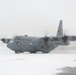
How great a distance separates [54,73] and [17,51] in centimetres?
2498

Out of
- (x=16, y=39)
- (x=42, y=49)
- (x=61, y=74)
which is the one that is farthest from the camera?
(x=42, y=49)

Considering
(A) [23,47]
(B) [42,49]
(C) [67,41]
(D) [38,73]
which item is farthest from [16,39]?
(D) [38,73]

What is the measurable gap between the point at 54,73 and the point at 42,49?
26.2m

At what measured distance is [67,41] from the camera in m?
39.3

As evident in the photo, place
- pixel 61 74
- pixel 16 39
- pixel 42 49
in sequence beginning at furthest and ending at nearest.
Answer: pixel 42 49, pixel 16 39, pixel 61 74

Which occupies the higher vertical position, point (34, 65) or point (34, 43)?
point (34, 65)

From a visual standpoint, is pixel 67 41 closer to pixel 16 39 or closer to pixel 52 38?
pixel 52 38

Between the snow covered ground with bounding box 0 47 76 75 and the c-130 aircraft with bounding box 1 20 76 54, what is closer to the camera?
the snow covered ground with bounding box 0 47 76 75

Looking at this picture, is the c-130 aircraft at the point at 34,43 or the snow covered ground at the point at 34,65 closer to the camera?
the snow covered ground at the point at 34,65

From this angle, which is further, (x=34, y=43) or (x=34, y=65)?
(x=34, y=43)

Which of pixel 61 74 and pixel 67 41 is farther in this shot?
pixel 67 41

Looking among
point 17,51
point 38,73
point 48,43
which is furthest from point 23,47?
point 38,73

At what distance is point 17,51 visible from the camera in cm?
3959

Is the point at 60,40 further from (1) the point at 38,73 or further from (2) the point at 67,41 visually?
(1) the point at 38,73
